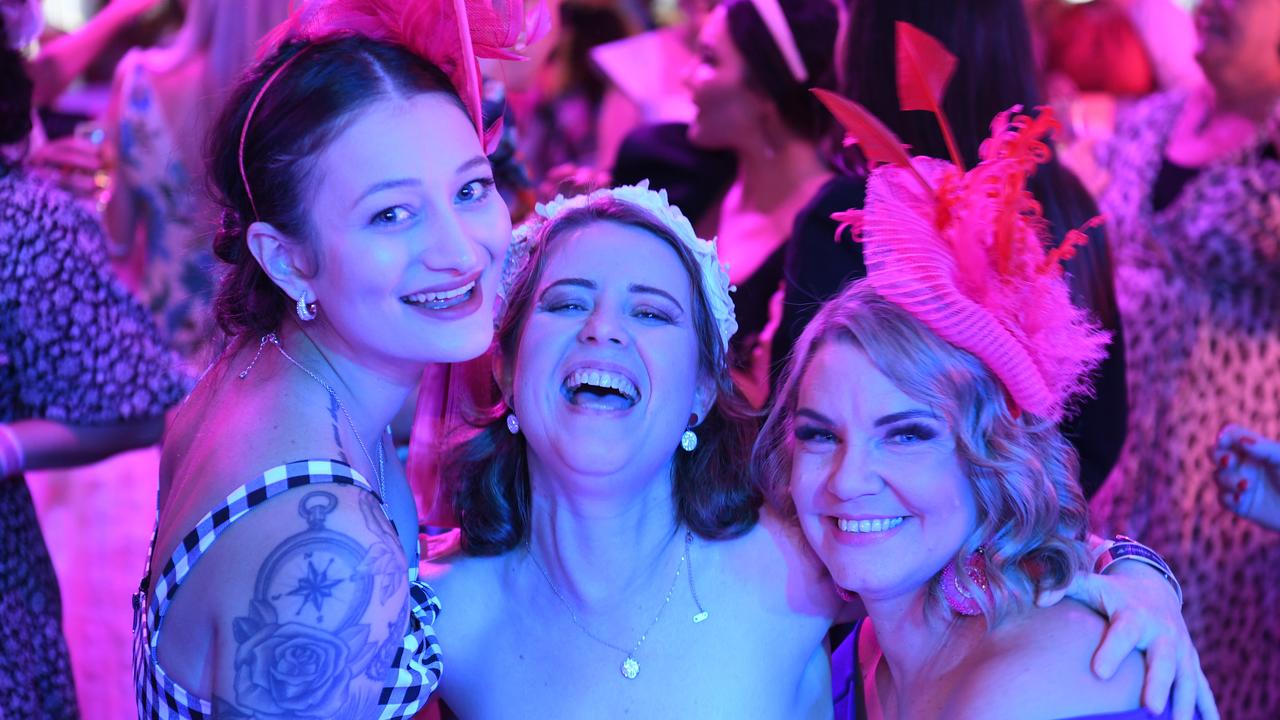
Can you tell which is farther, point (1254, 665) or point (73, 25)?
point (73, 25)

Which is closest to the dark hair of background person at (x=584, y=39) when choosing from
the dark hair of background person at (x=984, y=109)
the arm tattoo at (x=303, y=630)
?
the dark hair of background person at (x=984, y=109)

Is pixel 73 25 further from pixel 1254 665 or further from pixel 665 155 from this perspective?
pixel 1254 665

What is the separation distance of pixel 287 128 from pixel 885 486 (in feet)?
3.31

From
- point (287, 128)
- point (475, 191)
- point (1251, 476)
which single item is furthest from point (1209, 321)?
point (287, 128)

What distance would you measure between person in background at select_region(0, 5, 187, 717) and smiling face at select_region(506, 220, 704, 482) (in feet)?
2.46

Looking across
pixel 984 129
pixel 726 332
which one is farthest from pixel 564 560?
pixel 984 129

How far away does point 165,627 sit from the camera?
1.68 metres

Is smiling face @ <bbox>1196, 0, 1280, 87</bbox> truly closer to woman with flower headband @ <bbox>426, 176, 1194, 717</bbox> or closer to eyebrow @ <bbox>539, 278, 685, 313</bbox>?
woman with flower headband @ <bbox>426, 176, 1194, 717</bbox>

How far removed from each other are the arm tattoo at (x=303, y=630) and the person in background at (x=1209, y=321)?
7.63ft

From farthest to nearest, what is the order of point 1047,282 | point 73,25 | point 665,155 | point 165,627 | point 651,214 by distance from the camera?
point 73,25 < point 665,155 < point 651,214 < point 1047,282 < point 165,627

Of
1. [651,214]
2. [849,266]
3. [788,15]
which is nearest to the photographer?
[651,214]

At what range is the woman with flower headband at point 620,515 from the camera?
2150 millimetres

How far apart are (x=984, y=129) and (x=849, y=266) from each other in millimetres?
403

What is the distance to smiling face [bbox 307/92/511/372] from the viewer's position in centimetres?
174
